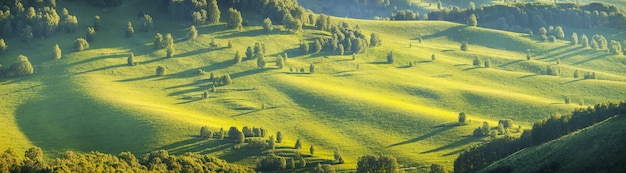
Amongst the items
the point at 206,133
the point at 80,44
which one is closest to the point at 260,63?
the point at 80,44

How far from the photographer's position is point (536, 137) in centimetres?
12288

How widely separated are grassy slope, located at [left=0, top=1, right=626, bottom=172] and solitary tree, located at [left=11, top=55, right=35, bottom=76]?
231 centimetres

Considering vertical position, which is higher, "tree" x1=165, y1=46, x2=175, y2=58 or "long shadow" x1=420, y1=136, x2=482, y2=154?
"tree" x1=165, y1=46, x2=175, y2=58

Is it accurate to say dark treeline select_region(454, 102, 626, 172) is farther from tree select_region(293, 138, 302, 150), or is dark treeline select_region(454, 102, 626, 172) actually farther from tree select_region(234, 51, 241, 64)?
tree select_region(234, 51, 241, 64)

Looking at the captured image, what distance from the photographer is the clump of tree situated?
12512 cm

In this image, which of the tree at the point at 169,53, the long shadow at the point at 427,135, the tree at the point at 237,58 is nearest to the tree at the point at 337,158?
the long shadow at the point at 427,135

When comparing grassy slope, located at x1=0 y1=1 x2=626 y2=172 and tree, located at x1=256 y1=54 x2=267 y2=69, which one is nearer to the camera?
grassy slope, located at x1=0 y1=1 x2=626 y2=172

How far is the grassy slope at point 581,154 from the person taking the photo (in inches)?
3329

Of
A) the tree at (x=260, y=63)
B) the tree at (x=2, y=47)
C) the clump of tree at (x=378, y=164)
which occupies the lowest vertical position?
the clump of tree at (x=378, y=164)

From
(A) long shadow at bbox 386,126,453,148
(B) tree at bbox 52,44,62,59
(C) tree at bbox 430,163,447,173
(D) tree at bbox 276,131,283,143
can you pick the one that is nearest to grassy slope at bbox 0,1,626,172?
(A) long shadow at bbox 386,126,453,148

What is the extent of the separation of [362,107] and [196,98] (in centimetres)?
3649

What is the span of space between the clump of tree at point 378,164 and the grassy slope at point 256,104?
10010mm

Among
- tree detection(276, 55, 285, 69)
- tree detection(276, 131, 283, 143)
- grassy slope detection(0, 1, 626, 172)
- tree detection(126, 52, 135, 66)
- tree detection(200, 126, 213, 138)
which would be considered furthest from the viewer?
tree detection(276, 55, 285, 69)

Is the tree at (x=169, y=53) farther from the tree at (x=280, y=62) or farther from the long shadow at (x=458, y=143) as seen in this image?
the long shadow at (x=458, y=143)
